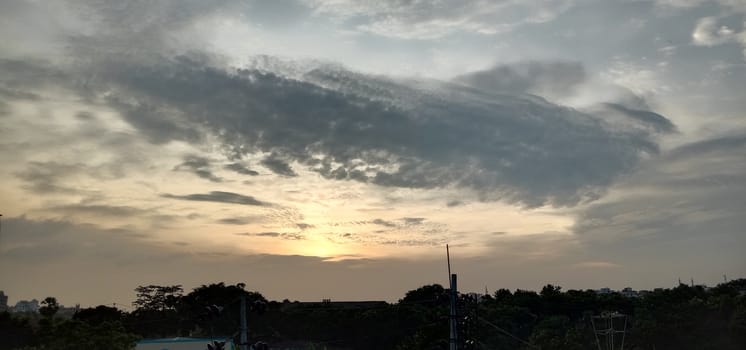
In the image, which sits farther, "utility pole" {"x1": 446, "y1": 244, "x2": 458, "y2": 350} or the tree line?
the tree line

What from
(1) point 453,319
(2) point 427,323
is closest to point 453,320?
(1) point 453,319

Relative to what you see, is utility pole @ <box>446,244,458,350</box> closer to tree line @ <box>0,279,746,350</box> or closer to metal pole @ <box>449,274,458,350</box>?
metal pole @ <box>449,274,458,350</box>

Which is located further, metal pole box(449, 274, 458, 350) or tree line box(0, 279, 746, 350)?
tree line box(0, 279, 746, 350)

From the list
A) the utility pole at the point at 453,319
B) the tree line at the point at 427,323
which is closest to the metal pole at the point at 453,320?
the utility pole at the point at 453,319

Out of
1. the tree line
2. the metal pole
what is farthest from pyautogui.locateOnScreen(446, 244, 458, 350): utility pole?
the tree line

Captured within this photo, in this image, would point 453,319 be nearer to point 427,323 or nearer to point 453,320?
point 453,320

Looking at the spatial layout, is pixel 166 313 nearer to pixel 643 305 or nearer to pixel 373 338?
pixel 373 338

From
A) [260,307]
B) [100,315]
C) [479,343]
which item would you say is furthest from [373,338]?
[260,307]

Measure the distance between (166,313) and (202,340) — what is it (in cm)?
5571

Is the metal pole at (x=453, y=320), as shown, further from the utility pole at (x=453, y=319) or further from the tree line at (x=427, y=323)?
the tree line at (x=427, y=323)

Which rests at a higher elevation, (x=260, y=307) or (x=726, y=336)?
(x=260, y=307)

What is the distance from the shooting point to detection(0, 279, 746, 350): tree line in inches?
3652

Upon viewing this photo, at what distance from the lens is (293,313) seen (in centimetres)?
13512

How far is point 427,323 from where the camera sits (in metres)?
114
